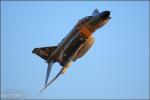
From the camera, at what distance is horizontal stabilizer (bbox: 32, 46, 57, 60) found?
67812 millimetres

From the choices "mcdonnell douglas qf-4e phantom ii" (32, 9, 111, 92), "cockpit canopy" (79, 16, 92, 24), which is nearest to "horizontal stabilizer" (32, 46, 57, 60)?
"mcdonnell douglas qf-4e phantom ii" (32, 9, 111, 92)

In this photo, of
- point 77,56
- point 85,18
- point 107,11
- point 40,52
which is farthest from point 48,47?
point 107,11

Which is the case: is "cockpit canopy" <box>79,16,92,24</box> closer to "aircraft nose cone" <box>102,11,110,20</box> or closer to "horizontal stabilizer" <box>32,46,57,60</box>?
"aircraft nose cone" <box>102,11,110,20</box>

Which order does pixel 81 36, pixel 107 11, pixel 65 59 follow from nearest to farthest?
pixel 107 11 < pixel 81 36 < pixel 65 59

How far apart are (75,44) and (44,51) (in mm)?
8515

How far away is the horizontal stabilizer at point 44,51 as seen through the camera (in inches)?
2670

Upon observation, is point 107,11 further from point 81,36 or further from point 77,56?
point 77,56

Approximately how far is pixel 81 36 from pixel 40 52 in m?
11.3

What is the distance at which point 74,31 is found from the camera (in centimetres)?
6272

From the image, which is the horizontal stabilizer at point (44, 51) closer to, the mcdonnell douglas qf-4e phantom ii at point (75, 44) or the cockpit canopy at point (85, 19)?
the mcdonnell douglas qf-4e phantom ii at point (75, 44)

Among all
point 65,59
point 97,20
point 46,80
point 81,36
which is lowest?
point 46,80

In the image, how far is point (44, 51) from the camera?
224 ft

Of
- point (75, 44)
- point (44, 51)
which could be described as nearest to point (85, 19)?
point (75, 44)

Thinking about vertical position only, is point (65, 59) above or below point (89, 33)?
below
